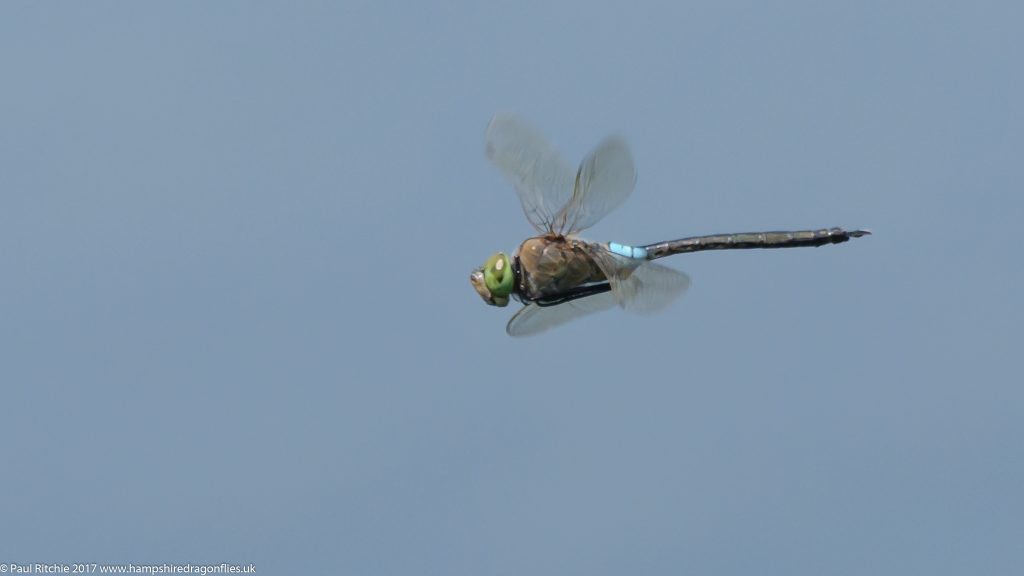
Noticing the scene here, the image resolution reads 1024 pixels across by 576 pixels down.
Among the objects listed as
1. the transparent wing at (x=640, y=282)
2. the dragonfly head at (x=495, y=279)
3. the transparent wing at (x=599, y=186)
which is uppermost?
the transparent wing at (x=599, y=186)

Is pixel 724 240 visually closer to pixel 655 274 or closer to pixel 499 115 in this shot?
pixel 655 274

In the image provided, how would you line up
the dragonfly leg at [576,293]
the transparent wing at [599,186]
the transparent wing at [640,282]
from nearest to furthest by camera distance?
the transparent wing at [599,186]
the transparent wing at [640,282]
the dragonfly leg at [576,293]

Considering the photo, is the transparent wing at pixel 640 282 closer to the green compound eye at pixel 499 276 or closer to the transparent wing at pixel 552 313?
the transparent wing at pixel 552 313

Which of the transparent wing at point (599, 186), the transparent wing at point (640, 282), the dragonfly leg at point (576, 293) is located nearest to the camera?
the transparent wing at point (599, 186)

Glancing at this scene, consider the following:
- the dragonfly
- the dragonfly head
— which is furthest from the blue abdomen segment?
the dragonfly head

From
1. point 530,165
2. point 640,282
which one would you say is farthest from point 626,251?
point 530,165

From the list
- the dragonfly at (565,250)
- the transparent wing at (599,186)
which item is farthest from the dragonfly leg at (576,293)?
the transparent wing at (599,186)

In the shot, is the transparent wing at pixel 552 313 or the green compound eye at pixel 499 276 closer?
the green compound eye at pixel 499 276

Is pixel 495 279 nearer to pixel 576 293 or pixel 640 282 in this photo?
pixel 576 293
